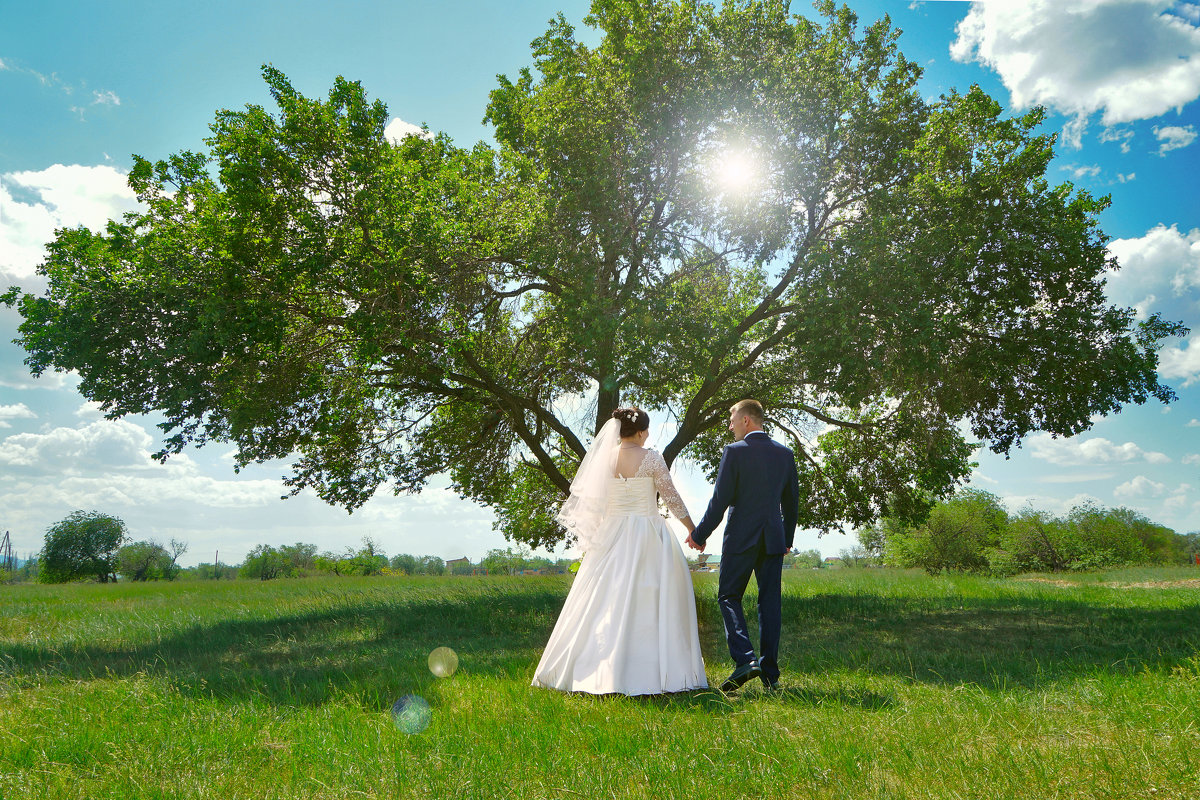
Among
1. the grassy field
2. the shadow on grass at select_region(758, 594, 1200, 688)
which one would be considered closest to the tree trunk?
the shadow on grass at select_region(758, 594, 1200, 688)

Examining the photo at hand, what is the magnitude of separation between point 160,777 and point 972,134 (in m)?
16.1

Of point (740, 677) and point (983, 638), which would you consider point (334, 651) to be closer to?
point (740, 677)

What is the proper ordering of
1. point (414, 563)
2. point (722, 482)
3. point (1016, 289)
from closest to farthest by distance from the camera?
point (722, 482) < point (1016, 289) < point (414, 563)

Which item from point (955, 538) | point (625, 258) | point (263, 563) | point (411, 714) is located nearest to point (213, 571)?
point (263, 563)

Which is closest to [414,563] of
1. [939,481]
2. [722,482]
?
[939,481]

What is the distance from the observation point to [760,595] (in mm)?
7035

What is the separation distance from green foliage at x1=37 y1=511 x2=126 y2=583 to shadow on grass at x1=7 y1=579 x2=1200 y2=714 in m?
86.4

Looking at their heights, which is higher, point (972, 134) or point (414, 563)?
point (972, 134)

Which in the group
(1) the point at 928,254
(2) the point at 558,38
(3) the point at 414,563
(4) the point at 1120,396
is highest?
(2) the point at 558,38

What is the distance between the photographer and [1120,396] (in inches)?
563

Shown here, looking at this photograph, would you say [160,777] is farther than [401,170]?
No

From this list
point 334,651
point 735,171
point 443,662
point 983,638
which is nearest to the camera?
point 443,662

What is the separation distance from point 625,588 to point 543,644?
3.86 meters

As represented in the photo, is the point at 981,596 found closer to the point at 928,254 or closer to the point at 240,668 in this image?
the point at 928,254
